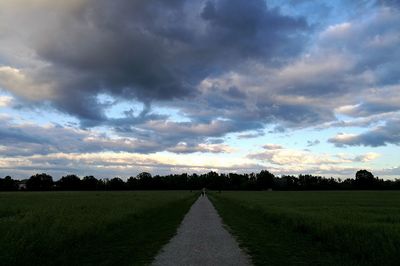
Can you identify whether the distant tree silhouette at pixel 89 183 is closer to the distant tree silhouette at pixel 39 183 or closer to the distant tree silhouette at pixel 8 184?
the distant tree silhouette at pixel 39 183

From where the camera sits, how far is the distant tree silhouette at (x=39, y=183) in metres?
182

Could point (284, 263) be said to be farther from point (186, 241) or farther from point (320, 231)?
point (320, 231)

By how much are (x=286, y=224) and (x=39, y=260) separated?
48.2 feet

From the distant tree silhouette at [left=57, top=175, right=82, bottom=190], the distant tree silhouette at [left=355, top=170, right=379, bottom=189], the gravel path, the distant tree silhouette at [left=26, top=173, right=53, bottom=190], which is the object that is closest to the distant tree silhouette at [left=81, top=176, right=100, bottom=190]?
the distant tree silhouette at [left=57, top=175, right=82, bottom=190]

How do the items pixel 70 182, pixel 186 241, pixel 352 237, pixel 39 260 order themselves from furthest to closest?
pixel 70 182 → pixel 186 241 → pixel 352 237 → pixel 39 260

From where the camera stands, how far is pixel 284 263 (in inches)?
452

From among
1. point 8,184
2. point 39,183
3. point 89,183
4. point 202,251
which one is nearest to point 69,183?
point 89,183

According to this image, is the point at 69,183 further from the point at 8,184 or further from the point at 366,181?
the point at 366,181

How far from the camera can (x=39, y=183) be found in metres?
186

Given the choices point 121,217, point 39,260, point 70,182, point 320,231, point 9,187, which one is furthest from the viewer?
point 70,182

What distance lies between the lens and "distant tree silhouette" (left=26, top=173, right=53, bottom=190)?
7175 inches

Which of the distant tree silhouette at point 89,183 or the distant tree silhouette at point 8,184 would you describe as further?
the distant tree silhouette at point 89,183

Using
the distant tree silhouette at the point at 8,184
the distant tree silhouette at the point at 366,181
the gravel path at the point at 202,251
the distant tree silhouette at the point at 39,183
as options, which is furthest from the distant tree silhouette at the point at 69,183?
the gravel path at the point at 202,251

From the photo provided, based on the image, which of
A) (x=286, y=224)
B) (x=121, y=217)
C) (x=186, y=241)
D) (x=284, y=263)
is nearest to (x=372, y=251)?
(x=284, y=263)
